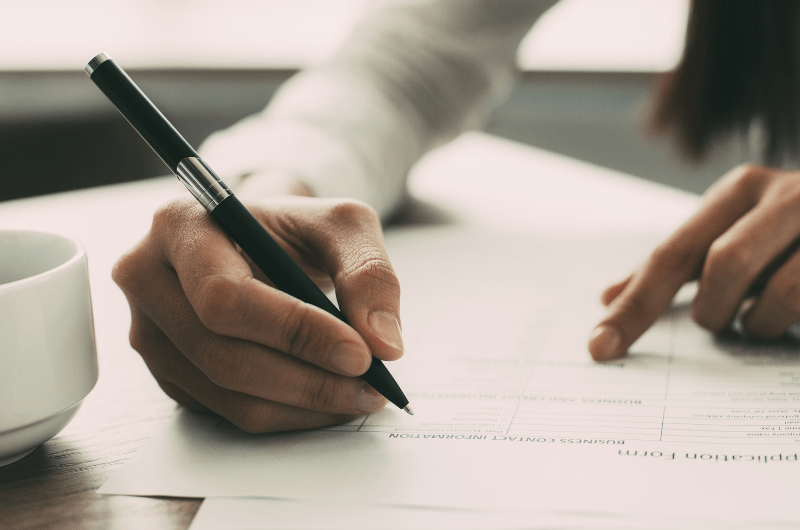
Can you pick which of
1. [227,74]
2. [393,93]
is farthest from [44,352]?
[227,74]

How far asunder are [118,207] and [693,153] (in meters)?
0.76

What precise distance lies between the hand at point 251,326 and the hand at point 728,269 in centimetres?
18

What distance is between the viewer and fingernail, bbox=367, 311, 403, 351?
1.22 ft

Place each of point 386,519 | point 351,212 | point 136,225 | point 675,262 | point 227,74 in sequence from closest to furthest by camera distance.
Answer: point 386,519 → point 351,212 → point 675,262 → point 136,225 → point 227,74

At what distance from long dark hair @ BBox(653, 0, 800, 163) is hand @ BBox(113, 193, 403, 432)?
0.63 meters

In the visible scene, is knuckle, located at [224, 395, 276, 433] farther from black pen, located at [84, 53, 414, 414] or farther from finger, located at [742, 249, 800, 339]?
finger, located at [742, 249, 800, 339]

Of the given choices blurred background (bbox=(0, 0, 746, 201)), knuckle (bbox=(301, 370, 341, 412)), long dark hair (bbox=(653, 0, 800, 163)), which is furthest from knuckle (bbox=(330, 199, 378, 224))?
blurred background (bbox=(0, 0, 746, 201))

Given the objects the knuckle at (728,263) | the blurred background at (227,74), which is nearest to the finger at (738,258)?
the knuckle at (728,263)

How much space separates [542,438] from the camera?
37cm

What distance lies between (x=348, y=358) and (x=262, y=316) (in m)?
0.05

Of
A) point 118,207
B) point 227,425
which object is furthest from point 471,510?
point 118,207

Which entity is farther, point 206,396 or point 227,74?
point 227,74

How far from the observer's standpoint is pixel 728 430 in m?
0.36

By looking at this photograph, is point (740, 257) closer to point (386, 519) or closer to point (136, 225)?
point (386, 519)
